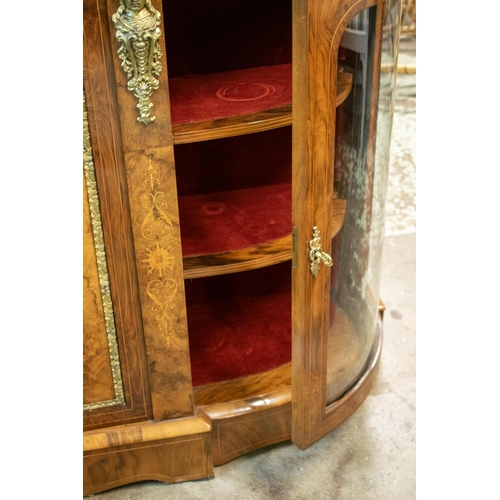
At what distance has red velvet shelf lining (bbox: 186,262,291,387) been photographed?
4.91ft

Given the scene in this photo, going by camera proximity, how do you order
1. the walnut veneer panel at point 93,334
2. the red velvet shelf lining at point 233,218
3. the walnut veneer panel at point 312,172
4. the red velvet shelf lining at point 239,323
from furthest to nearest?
the red velvet shelf lining at point 239,323, the red velvet shelf lining at point 233,218, the walnut veneer panel at point 93,334, the walnut veneer panel at point 312,172

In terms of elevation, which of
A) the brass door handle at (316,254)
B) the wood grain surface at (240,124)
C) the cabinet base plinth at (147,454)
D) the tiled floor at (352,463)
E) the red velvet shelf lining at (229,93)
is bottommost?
the tiled floor at (352,463)

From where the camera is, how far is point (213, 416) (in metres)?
1.39

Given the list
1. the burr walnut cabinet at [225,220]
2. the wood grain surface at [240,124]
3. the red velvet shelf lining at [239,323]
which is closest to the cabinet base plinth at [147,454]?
the burr walnut cabinet at [225,220]

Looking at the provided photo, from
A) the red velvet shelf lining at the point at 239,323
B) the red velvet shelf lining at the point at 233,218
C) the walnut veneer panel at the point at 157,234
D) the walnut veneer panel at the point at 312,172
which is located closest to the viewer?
the walnut veneer panel at the point at 312,172

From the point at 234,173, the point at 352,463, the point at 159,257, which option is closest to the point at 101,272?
the point at 159,257

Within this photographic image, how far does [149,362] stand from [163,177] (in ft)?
1.18

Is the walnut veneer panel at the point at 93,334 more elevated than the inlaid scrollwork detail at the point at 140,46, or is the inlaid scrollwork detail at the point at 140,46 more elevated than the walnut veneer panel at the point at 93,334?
the inlaid scrollwork detail at the point at 140,46

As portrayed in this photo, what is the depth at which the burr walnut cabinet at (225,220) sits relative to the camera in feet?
3.41

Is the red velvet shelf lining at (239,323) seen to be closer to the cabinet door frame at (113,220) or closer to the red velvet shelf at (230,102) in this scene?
the cabinet door frame at (113,220)

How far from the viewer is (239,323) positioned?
1.62m

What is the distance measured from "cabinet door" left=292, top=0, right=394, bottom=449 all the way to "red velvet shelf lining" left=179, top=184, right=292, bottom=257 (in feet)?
0.48

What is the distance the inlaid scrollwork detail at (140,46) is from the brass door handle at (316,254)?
1.02 feet

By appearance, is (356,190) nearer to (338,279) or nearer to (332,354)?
(338,279)
